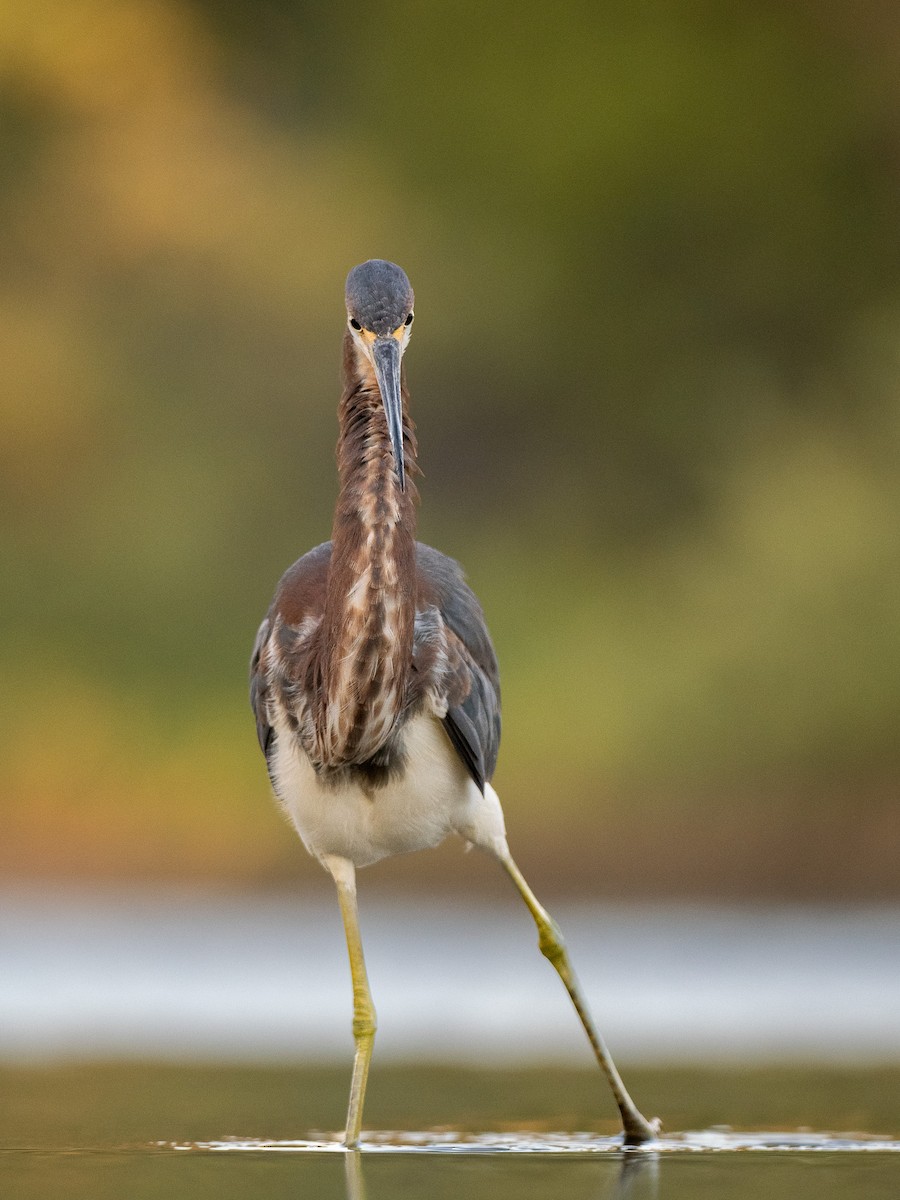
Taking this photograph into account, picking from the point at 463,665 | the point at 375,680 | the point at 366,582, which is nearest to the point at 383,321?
the point at 366,582

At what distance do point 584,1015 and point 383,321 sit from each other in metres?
1.72

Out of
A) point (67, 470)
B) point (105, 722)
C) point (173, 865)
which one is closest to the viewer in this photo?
point (173, 865)

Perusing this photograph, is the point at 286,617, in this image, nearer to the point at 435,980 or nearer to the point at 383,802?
the point at 383,802

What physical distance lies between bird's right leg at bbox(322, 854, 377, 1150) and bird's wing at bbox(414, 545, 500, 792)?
37 centimetres

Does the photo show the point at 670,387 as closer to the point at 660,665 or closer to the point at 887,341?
the point at 887,341

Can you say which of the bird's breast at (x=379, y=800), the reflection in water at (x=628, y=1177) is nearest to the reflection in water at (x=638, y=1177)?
the reflection in water at (x=628, y=1177)

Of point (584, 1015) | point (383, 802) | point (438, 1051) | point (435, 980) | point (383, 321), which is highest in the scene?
point (435, 980)

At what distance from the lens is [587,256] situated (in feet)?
56.7

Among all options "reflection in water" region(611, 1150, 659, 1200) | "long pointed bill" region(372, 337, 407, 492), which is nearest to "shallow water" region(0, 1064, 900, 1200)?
"reflection in water" region(611, 1150, 659, 1200)

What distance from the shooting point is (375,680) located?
504 centimetres

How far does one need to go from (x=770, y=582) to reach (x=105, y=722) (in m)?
4.12

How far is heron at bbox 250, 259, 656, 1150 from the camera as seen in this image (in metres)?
4.99

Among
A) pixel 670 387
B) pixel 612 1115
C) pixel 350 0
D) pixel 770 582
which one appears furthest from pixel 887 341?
pixel 612 1115

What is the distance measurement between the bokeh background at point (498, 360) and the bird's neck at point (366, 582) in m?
8.12
